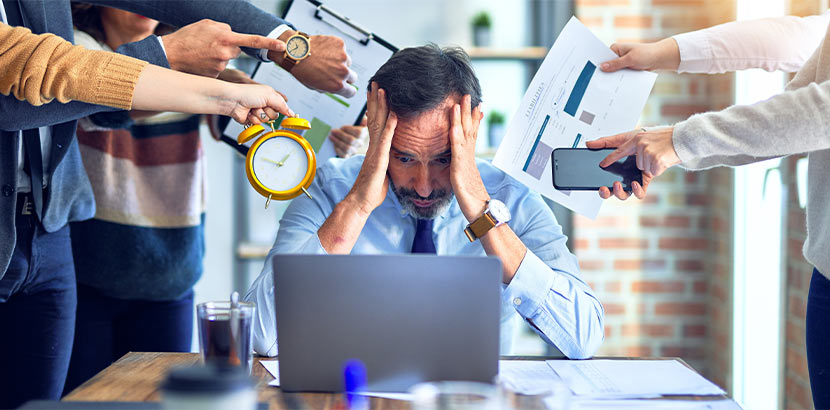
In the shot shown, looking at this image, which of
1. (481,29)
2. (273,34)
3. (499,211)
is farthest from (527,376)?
(481,29)

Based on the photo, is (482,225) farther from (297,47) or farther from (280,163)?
(297,47)

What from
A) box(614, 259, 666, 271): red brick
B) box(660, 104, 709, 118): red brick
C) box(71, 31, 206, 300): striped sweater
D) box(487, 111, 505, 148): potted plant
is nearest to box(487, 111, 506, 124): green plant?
box(487, 111, 505, 148): potted plant

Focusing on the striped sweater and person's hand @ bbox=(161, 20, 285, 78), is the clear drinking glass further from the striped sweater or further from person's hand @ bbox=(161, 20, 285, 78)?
the striped sweater

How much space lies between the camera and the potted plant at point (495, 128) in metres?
3.21

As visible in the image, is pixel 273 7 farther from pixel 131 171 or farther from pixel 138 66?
pixel 138 66

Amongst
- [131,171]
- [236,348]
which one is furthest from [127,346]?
[236,348]

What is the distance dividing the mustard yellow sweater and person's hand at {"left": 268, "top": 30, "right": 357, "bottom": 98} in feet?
1.45

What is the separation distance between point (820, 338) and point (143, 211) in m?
1.63

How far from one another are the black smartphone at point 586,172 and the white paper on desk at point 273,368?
65 centimetres

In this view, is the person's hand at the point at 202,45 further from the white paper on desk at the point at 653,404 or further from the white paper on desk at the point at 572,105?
the white paper on desk at the point at 653,404

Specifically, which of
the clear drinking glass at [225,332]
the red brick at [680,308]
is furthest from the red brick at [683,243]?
the clear drinking glass at [225,332]

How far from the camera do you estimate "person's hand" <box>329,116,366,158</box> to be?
1.93 m

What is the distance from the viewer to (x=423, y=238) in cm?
175

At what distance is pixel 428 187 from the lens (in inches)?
67.7
